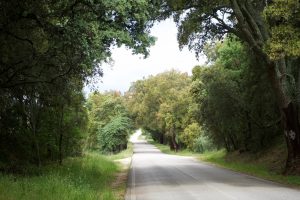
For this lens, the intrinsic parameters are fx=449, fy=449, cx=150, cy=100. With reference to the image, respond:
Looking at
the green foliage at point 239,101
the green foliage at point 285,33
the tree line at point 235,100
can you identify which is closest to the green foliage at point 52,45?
the green foliage at point 285,33

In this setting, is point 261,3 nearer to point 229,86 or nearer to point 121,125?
point 229,86

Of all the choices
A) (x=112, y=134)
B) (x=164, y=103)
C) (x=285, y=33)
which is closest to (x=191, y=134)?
(x=164, y=103)

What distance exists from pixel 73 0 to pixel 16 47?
11.5ft

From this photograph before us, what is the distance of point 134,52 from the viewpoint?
14.1m

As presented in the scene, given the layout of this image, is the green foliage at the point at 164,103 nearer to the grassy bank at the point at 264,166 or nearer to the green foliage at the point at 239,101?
the green foliage at the point at 239,101

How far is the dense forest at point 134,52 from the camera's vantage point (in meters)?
13.0

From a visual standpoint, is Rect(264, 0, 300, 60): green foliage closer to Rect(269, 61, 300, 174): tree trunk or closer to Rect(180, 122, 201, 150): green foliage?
Rect(269, 61, 300, 174): tree trunk

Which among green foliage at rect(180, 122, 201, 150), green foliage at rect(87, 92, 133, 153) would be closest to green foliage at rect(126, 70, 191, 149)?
green foliage at rect(180, 122, 201, 150)

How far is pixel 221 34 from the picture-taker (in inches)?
993

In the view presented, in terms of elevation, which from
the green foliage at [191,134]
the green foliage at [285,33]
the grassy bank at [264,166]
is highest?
the green foliage at [285,33]

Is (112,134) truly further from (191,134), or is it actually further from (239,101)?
(239,101)

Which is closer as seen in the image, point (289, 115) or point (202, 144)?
point (289, 115)

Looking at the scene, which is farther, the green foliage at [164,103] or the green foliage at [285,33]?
the green foliage at [164,103]

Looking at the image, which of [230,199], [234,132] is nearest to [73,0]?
[230,199]
